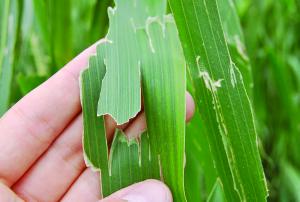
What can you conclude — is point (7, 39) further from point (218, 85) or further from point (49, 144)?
point (218, 85)

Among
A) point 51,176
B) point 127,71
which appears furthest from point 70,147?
point 127,71

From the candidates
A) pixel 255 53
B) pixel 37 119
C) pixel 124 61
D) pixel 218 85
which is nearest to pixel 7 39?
pixel 37 119

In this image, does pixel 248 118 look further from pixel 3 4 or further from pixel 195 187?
pixel 3 4

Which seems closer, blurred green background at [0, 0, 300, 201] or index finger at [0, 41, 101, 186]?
index finger at [0, 41, 101, 186]

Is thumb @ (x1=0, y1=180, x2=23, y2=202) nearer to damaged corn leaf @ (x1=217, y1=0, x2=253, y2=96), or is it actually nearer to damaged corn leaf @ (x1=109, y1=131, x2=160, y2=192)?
damaged corn leaf @ (x1=109, y1=131, x2=160, y2=192)

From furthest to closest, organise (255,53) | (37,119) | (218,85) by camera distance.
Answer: (255,53) < (37,119) < (218,85)

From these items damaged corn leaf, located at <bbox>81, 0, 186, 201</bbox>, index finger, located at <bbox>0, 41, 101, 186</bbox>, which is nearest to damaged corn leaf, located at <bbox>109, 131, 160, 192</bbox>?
damaged corn leaf, located at <bbox>81, 0, 186, 201</bbox>

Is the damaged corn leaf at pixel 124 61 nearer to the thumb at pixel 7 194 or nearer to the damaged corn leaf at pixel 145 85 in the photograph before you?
the damaged corn leaf at pixel 145 85
